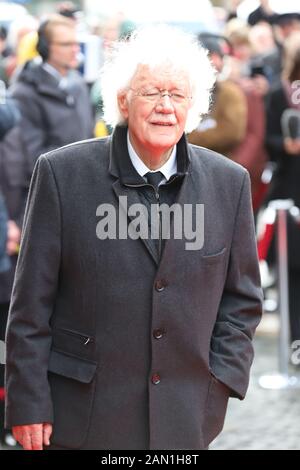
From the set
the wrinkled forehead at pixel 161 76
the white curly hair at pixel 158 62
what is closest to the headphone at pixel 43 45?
the white curly hair at pixel 158 62

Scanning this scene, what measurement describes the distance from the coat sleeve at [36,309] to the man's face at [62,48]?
4.25 m

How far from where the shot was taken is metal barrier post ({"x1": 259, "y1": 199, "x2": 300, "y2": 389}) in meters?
7.74

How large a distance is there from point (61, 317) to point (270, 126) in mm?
5339

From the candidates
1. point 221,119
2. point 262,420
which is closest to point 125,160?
point 262,420

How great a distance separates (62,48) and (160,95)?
14.3ft

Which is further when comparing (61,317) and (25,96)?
(25,96)

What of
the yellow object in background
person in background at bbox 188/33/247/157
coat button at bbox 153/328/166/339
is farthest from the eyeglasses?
person in background at bbox 188/33/247/157

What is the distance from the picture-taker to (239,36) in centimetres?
1157

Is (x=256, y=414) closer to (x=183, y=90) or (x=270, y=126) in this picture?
(x=270, y=126)

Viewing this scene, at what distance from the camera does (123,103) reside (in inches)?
146

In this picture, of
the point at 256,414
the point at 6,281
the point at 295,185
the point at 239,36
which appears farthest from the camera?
the point at 239,36

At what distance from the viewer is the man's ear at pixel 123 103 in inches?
145

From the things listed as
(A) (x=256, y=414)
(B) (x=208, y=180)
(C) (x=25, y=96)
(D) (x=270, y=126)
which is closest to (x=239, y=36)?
(D) (x=270, y=126)

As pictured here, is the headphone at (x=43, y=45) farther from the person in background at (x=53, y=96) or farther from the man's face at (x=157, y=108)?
the man's face at (x=157, y=108)
